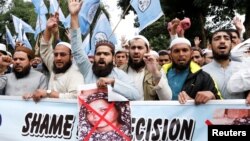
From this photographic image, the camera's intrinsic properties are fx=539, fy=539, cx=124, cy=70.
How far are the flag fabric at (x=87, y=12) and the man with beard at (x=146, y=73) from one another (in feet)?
7.57

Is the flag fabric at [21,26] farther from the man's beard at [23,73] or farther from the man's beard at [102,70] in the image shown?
the man's beard at [102,70]

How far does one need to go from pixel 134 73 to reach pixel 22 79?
131cm

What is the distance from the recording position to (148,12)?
8.32 meters

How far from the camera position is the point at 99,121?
17.1ft

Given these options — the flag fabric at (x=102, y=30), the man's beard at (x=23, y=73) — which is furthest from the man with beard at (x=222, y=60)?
the flag fabric at (x=102, y=30)

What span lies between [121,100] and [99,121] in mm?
301

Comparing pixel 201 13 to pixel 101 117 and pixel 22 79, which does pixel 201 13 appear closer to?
pixel 22 79

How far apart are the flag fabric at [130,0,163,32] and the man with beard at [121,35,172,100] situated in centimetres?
182

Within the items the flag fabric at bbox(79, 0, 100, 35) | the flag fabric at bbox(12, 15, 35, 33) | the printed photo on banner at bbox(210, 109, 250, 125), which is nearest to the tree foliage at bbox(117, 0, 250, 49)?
the flag fabric at bbox(12, 15, 35, 33)

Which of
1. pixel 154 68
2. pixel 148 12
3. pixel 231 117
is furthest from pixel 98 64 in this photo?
pixel 148 12

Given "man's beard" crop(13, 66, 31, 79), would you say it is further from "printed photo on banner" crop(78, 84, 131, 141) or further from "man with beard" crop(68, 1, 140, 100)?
"printed photo on banner" crop(78, 84, 131, 141)

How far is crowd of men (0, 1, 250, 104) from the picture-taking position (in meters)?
5.23

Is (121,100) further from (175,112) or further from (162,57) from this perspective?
(162,57)

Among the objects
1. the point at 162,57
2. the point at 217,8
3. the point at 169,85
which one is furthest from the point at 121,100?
the point at 217,8
